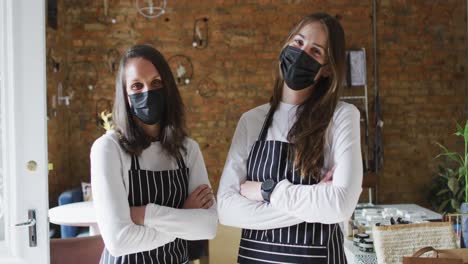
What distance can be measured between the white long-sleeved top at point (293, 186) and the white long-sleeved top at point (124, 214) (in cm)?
13

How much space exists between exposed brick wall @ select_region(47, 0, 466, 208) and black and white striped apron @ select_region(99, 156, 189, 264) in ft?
12.7

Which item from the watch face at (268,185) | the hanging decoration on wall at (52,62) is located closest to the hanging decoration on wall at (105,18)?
the hanging decoration on wall at (52,62)

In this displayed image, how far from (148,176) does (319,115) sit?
62 centimetres

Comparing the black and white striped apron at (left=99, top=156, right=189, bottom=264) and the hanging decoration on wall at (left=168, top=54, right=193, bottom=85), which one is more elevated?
the hanging decoration on wall at (left=168, top=54, right=193, bottom=85)

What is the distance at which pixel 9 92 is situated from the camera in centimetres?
212

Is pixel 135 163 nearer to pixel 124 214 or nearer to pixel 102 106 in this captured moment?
pixel 124 214

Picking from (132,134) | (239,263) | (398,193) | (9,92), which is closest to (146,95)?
(132,134)

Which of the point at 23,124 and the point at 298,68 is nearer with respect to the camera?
the point at 298,68

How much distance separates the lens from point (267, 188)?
157 cm

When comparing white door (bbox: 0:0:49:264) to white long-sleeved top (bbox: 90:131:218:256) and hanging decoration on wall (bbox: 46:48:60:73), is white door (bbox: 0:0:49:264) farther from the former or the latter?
hanging decoration on wall (bbox: 46:48:60:73)

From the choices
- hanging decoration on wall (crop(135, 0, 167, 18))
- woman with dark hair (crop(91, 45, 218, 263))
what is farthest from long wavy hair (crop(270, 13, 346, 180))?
hanging decoration on wall (crop(135, 0, 167, 18))

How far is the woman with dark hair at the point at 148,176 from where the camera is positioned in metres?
1.59

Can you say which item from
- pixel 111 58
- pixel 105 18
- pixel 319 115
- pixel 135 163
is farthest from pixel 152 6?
pixel 319 115

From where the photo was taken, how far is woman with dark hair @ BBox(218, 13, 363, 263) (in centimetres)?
152
